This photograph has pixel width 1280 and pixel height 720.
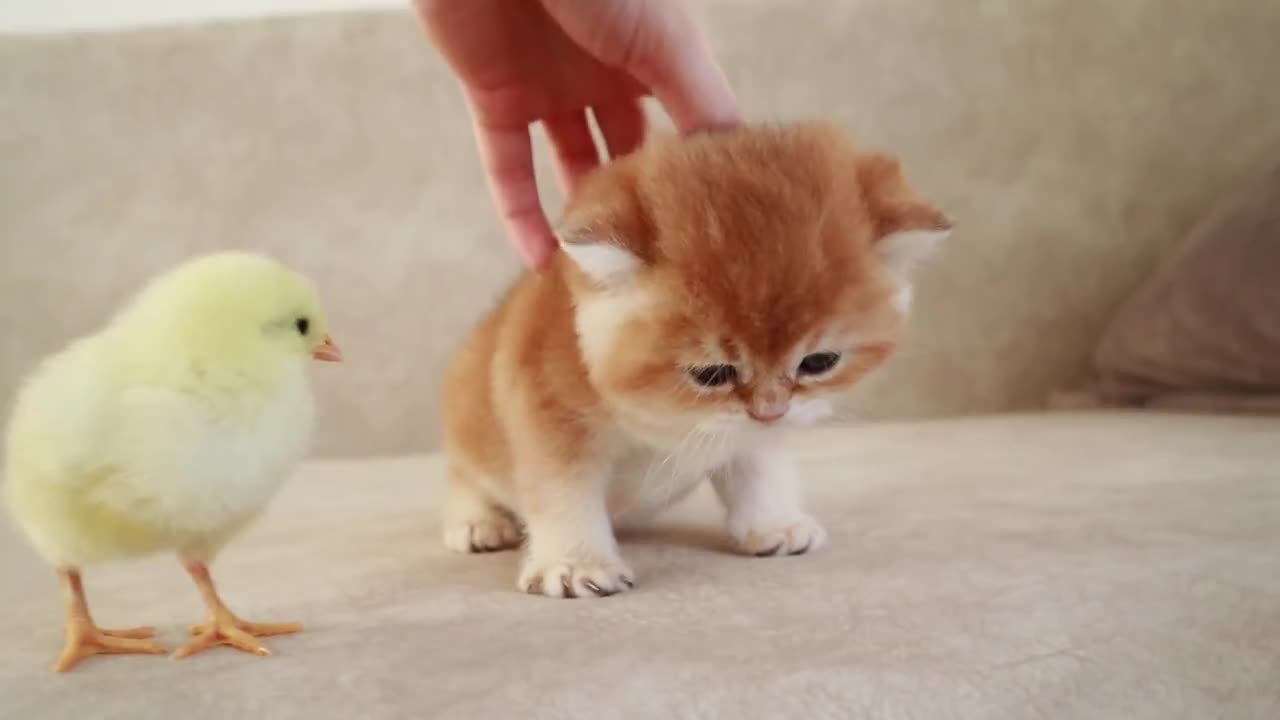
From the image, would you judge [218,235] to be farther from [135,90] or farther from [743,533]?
[743,533]

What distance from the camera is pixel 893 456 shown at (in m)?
1.55

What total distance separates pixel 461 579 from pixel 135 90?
1.51 m

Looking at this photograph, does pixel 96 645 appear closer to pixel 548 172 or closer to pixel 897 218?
pixel 897 218

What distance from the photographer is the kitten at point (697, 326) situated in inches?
33.5

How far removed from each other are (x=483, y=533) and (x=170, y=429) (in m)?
0.52

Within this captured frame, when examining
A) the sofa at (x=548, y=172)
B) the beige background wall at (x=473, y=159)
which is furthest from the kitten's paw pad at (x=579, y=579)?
the beige background wall at (x=473, y=159)

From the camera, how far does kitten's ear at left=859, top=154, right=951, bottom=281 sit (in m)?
0.90

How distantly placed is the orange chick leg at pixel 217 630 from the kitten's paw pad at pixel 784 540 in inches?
18.1

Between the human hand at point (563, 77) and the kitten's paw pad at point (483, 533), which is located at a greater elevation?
the human hand at point (563, 77)

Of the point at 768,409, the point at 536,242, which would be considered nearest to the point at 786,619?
the point at 768,409

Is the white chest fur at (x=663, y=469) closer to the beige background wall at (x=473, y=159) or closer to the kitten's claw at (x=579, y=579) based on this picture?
the kitten's claw at (x=579, y=579)

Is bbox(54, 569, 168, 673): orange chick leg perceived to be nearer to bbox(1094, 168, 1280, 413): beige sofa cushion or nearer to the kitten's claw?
the kitten's claw

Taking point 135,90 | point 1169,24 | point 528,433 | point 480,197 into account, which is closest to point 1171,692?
point 528,433

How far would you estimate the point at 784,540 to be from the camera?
102cm
